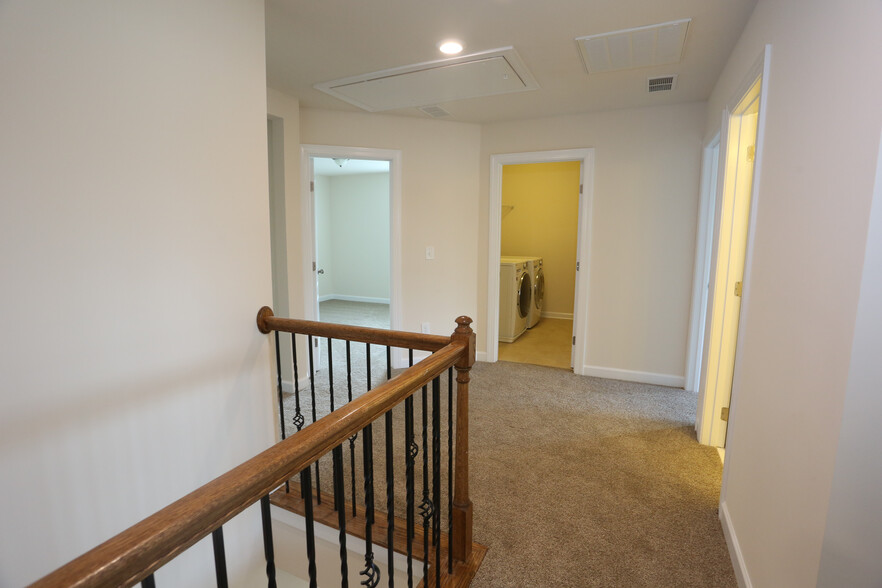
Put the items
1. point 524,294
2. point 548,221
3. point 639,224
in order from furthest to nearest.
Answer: point 548,221 < point 524,294 < point 639,224

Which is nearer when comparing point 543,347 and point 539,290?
point 543,347

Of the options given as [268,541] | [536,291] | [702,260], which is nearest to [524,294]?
[536,291]

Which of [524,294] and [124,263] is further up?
[124,263]

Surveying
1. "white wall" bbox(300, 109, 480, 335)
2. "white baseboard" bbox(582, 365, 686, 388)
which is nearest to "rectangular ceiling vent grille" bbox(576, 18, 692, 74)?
"white wall" bbox(300, 109, 480, 335)

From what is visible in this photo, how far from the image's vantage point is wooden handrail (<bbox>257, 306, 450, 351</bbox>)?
1578mm

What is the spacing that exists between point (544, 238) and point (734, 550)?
202 inches

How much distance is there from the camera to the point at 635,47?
95.2 inches

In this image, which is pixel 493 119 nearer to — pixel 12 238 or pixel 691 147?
pixel 691 147

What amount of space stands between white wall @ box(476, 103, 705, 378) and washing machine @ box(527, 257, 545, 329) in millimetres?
1884

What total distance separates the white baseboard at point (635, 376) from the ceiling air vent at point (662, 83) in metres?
2.31

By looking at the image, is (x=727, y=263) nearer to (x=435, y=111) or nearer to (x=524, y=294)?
(x=435, y=111)

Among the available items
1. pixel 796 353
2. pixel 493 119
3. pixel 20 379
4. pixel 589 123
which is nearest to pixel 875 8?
pixel 796 353

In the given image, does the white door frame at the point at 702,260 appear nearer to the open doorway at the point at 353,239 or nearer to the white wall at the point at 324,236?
the open doorway at the point at 353,239

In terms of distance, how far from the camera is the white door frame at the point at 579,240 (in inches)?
150
